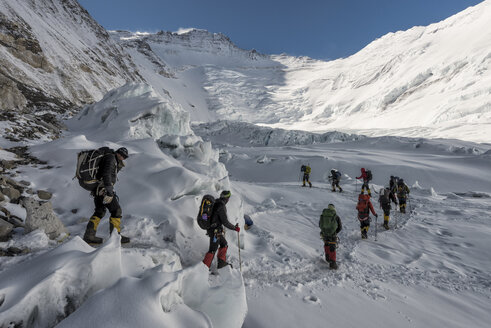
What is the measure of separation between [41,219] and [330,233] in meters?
5.62

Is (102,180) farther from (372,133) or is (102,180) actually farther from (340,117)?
(340,117)

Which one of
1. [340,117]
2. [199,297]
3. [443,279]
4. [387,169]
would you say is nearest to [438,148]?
[387,169]

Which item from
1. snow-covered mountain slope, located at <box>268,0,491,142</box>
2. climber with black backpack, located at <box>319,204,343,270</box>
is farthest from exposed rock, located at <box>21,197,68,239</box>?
snow-covered mountain slope, located at <box>268,0,491,142</box>

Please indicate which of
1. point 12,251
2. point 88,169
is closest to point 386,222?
point 88,169

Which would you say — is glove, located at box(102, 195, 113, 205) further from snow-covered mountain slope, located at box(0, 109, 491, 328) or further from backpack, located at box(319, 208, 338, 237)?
backpack, located at box(319, 208, 338, 237)

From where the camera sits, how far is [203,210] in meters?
4.89

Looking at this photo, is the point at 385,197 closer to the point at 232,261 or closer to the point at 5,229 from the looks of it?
the point at 232,261

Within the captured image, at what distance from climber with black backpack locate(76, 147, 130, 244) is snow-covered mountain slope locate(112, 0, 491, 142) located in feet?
153

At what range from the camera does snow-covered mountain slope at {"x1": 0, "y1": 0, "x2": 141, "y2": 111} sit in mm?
22430

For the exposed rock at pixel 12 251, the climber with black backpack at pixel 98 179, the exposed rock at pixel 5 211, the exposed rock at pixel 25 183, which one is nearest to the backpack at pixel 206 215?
the climber with black backpack at pixel 98 179

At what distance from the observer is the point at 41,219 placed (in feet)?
13.0

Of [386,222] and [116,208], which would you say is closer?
[116,208]

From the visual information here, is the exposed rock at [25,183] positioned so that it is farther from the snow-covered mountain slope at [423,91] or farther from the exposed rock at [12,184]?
the snow-covered mountain slope at [423,91]

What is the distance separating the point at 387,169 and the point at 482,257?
595 inches
